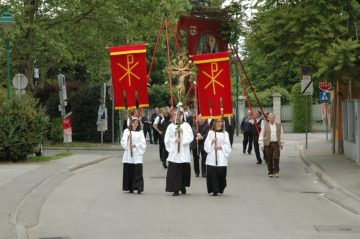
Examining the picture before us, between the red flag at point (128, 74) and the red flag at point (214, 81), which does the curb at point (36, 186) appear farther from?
the red flag at point (214, 81)

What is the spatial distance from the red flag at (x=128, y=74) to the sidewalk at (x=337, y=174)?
476cm

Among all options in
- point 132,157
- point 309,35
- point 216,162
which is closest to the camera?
point 216,162

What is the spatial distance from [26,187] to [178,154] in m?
3.52

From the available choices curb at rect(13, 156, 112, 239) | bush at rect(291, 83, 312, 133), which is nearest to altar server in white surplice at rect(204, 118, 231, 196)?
curb at rect(13, 156, 112, 239)

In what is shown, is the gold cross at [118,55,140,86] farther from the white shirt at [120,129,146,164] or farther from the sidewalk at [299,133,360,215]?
the sidewalk at [299,133,360,215]

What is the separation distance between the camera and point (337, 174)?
68.6ft

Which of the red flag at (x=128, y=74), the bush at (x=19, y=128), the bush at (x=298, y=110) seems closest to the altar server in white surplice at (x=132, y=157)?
the red flag at (x=128, y=74)

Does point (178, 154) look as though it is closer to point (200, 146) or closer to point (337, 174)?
point (200, 146)

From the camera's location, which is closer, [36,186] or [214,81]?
[214,81]

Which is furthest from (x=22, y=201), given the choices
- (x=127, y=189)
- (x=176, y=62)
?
(x=176, y=62)

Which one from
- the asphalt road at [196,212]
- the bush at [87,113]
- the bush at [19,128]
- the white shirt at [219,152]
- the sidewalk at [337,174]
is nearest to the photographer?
the asphalt road at [196,212]

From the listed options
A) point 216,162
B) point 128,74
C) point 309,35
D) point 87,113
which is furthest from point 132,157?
point 87,113

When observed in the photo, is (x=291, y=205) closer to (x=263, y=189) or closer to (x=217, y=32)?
(x=263, y=189)

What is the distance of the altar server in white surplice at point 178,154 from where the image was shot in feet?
54.7
